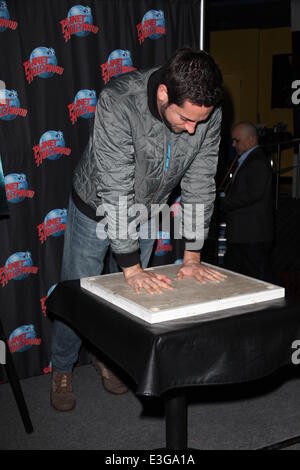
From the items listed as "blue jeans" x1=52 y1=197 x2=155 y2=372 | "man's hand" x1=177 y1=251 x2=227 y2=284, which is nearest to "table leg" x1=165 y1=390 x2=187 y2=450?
"man's hand" x1=177 y1=251 x2=227 y2=284

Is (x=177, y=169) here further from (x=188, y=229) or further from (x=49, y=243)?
(x=49, y=243)

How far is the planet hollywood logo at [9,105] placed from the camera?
2.26m

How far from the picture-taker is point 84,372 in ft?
8.61

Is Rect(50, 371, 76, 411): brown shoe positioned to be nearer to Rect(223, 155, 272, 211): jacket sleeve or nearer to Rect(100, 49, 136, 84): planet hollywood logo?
Rect(100, 49, 136, 84): planet hollywood logo

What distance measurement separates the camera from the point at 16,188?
2375 mm

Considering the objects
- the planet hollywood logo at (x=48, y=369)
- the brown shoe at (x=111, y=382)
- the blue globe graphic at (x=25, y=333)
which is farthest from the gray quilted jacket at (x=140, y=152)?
the planet hollywood logo at (x=48, y=369)

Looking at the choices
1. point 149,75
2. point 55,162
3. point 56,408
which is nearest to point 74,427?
point 56,408

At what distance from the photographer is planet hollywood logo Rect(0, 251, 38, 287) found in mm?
2414

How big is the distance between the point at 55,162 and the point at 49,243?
41 cm

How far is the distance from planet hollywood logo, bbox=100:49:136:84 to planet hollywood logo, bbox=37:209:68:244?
0.71 meters

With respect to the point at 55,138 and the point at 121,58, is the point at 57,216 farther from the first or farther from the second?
the point at 121,58

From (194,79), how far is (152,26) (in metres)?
1.48

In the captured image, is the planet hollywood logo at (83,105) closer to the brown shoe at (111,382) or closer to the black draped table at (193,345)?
the brown shoe at (111,382)

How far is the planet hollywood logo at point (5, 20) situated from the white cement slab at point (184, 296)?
1368 millimetres
